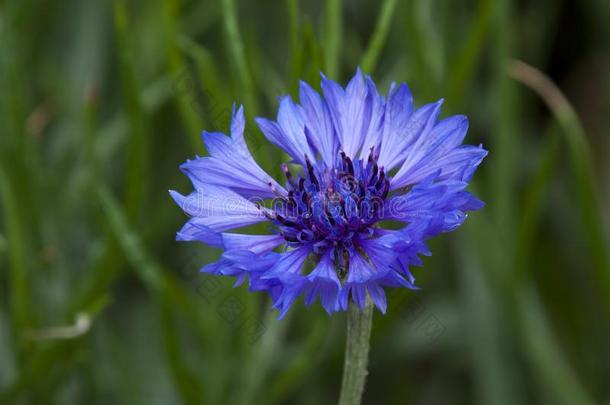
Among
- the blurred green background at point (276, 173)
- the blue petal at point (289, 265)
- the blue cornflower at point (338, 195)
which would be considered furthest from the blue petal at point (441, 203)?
the blurred green background at point (276, 173)

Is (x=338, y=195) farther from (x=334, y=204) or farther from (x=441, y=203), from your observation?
(x=441, y=203)

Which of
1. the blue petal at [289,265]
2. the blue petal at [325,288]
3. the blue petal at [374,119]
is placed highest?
the blue petal at [374,119]

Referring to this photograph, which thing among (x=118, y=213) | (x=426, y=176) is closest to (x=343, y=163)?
(x=426, y=176)

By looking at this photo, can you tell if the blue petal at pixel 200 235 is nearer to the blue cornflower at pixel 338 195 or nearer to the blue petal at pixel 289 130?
the blue cornflower at pixel 338 195

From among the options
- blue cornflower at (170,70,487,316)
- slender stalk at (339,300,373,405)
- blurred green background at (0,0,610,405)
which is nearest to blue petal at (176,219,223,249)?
blue cornflower at (170,70,487,316)

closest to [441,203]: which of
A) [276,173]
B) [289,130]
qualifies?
[289,130]

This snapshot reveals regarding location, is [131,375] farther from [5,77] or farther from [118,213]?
[5,77]
